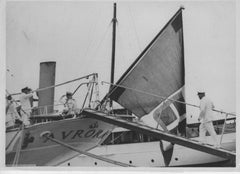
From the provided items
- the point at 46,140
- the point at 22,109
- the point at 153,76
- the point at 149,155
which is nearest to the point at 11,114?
the point at 22,109

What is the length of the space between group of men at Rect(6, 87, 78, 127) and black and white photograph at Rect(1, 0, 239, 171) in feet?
0.04

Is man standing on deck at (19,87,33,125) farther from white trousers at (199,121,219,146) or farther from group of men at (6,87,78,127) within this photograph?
white trousers at (199,121,219,146)

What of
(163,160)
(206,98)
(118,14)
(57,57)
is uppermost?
(118,14)

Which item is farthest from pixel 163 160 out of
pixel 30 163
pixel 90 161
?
pixel 30 163

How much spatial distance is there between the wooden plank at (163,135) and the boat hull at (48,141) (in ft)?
1.21

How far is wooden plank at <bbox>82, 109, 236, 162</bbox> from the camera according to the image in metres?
5.57

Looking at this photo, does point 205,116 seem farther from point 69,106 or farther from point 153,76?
point 69,106

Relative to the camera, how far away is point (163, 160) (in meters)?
6.93

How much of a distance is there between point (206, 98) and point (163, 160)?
140 centimetres

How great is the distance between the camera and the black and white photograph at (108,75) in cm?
600

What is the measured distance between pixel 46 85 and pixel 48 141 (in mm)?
764

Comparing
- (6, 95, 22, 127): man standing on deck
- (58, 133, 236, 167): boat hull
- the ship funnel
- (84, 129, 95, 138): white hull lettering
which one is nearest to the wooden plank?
(84, 129, 95, 138): white hull lettering

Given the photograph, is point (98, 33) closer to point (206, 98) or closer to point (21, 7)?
point (21, 7)

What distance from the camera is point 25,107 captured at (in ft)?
20.7
